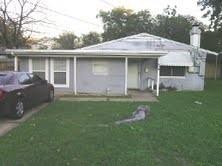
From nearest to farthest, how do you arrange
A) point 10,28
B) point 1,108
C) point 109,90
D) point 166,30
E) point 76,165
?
point 76,165 < point 1,108 < point 109,90 < point 10,28 < point 166,30

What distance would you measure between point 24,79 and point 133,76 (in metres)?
11.3

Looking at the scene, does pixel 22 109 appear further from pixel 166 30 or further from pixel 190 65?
pixel 166 30

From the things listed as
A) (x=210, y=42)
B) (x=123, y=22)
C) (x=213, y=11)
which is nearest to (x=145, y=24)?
(x=123, y=22)

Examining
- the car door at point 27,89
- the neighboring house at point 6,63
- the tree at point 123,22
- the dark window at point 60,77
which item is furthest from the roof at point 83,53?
the tree at point 123,22

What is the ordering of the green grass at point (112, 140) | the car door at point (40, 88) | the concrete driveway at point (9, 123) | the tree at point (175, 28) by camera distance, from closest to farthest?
the green grass at point (112, 140) < the concrete driveway at point (9, 123) < the car door at point (40, 88) < the tree at point (175, 28)

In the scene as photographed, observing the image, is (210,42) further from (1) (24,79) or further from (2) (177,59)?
(1) (24,79)

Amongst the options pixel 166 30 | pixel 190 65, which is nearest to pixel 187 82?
pixel 190 65

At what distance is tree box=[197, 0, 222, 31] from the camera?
2398 centimetres

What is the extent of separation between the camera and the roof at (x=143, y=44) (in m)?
22.4

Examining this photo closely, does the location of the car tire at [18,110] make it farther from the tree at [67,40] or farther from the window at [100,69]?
the tree at [67,40]

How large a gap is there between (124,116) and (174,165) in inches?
199

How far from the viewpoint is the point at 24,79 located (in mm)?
11555

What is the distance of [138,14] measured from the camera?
4691cm

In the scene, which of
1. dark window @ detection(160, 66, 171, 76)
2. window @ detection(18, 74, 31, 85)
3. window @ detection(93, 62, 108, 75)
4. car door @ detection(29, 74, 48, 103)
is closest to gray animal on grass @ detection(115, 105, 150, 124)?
window @ detection(18, 74, 31, 85)
